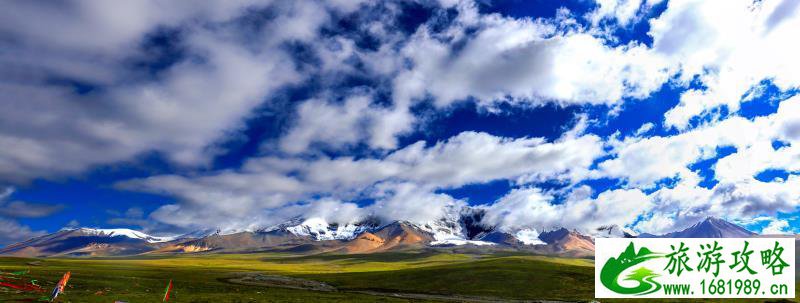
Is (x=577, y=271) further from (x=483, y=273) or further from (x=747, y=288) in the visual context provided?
(x=747, y=288)

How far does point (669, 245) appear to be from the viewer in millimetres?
42938

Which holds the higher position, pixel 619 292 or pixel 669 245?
pixel 669 245

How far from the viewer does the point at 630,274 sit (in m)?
44.3

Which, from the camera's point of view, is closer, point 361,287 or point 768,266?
point 768,266

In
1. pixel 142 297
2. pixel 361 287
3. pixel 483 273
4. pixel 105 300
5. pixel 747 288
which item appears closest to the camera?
pixel 747 288

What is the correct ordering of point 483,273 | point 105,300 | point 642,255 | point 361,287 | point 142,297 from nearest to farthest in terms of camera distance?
point 642,255
point 105,300
point 142,297
point 361,287
point 483,273

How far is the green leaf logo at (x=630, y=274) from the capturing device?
142 ft

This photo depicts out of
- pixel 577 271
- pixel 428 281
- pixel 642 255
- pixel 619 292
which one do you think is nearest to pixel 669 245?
pixel 642 255

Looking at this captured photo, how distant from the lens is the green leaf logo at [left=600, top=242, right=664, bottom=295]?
43188 millimetres

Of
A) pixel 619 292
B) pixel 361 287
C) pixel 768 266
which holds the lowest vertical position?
pixel 361 287

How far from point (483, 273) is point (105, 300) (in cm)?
9680

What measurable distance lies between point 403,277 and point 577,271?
5189 centimetres

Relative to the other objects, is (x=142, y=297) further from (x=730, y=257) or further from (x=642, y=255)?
(x=730, y=257)

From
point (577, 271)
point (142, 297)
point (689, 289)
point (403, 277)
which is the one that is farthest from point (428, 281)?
point (689, 289)
